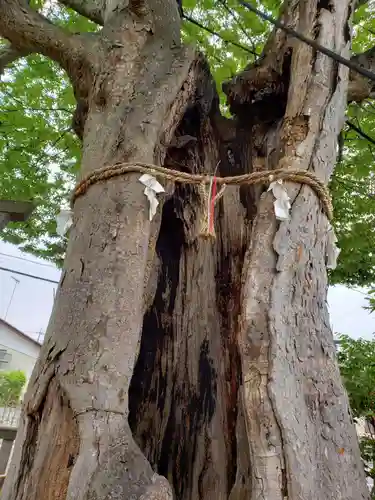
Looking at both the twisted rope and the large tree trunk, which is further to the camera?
the twisted rope

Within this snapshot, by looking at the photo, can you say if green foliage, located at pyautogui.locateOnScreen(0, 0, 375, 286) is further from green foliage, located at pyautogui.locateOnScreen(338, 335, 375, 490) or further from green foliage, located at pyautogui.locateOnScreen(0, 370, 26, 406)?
green foliage, located at pyautogui.locateOnScreen(0, 370, 26, 406)

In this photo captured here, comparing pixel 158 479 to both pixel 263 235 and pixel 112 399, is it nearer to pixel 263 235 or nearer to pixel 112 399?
pixel 112 399

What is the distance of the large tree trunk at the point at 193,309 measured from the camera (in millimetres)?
983

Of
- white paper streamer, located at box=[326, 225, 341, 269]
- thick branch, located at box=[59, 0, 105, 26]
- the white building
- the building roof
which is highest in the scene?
the building roof

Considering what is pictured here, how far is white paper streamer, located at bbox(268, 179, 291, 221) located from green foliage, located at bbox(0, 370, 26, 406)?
9.53 metres

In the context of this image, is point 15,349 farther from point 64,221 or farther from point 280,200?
point 280,200

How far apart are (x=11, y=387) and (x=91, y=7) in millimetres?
9684

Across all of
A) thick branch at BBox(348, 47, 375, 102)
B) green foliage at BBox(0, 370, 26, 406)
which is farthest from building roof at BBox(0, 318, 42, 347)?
thick branch at BBox(348, 47, 375, 102)

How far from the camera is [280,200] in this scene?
4.28ft

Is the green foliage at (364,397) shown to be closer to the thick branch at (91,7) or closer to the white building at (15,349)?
the thick branch at (91,7)

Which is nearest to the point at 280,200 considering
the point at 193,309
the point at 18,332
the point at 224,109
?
the point at 193,309

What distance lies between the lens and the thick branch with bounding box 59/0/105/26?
255 cm

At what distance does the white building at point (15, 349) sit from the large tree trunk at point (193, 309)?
1114 cm

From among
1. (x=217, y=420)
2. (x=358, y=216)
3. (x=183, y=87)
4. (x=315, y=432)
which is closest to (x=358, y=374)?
(x=358, y=216)
